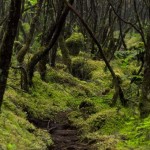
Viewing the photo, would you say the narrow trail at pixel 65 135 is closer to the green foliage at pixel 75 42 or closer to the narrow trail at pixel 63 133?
the narrow trail at pixel 63 133

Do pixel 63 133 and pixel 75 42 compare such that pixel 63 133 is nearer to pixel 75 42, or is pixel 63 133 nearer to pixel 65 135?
pixel 65 135

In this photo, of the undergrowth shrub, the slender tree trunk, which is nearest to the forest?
the slender tree trunk

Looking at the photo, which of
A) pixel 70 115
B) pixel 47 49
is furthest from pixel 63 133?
pixel 47 49

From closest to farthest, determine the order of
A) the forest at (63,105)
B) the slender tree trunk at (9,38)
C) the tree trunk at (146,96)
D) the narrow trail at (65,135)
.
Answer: the slender tree trunk at (9,38), the forest at (63,105), the narrow trail at (65,135), the tree trunk at (146,96)

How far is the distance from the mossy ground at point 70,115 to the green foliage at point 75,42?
261 inches

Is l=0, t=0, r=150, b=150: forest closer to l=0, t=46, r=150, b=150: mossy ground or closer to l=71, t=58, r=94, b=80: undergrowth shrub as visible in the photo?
l=0, t=46, r=150, b=150: mossy ground

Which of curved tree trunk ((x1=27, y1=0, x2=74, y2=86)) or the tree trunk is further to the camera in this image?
curved tree trunk ((x1=27, y1=0, x2=74, y2=86))

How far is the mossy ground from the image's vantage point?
25.1 feet

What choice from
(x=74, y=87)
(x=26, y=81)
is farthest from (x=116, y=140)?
(x=74, y=87)

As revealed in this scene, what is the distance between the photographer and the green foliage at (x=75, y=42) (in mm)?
23562

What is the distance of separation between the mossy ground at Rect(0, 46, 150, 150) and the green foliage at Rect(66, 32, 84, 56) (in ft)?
21.8

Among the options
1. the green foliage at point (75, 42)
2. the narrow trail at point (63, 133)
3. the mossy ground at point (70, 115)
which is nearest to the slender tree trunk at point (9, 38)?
the mossy ground at point (70, 115)

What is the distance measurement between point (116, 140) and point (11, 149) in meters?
2.75

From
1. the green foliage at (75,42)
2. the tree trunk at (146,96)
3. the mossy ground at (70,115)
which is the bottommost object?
the mossy ground at (70,115)
